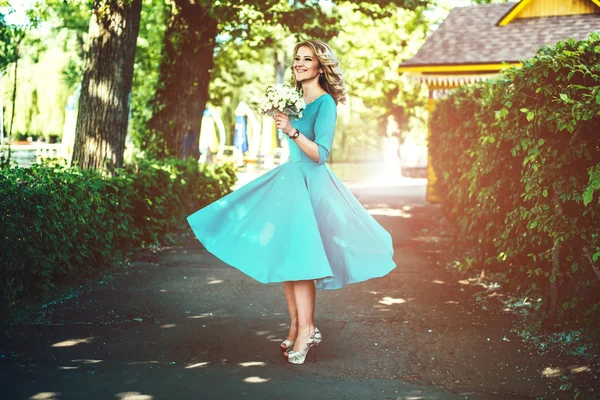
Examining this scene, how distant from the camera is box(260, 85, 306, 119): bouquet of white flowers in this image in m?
4.52

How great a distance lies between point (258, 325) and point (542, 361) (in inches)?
91.9

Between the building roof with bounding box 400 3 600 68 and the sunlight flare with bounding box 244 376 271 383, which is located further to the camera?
the building roof with bounding box 400 3 600 68

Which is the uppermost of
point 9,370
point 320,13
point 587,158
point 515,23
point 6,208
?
point 515,23

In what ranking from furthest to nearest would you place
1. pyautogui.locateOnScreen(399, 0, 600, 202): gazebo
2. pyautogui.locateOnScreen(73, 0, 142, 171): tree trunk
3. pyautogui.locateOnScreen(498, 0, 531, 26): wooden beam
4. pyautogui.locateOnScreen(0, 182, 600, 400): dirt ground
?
pyautogui.locateOnScreen(498, 0, 531, 26): wooden beam < pyautogui.locateOnScreen(399, 0, 600, 202): gazebo < pyautogui.locateOnScreen(73, 0, 142, 171): tree trunk < pyautogui.locateOnScreen(0, 182, 600, 400): dirt ground

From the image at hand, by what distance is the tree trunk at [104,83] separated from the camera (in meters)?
9.04

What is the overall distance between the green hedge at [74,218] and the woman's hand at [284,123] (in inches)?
98.0

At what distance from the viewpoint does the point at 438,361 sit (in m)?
4.91

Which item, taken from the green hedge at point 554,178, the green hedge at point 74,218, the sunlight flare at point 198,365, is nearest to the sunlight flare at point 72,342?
the green hedge at point 74,218

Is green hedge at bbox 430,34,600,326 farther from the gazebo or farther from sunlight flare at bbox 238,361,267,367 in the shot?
the gazebo

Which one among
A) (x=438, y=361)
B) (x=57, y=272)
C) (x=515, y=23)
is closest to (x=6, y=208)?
(x=57, y=272)

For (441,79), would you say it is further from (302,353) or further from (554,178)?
(302,353)

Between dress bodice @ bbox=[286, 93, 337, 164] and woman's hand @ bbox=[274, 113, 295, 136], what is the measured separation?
206 millimetres

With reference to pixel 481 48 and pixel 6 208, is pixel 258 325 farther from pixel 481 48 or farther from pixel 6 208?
pixel 481 48

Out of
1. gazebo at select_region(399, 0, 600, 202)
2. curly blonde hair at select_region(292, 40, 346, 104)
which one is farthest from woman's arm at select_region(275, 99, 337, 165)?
gazebo at select_region(399, 0, 600, 202)
